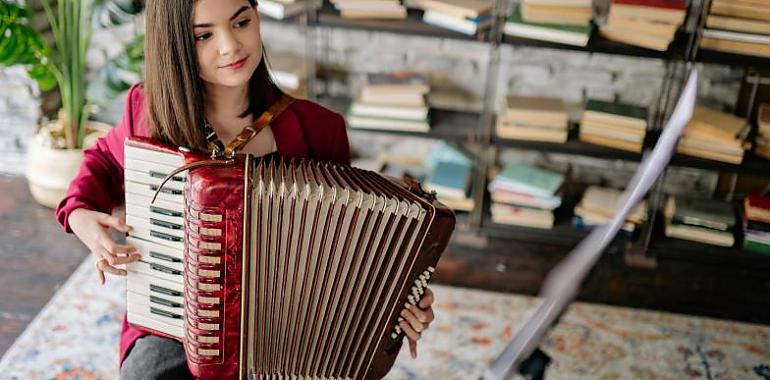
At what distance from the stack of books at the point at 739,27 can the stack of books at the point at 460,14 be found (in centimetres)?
66

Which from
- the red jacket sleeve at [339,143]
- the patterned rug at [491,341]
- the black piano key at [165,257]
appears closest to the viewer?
the black piano key at [165,257]

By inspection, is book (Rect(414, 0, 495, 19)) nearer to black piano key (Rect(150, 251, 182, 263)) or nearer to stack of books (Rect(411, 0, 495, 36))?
stack of books (Rect(411, 0, 495, 36))

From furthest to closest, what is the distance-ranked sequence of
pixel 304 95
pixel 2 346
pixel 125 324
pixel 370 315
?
pixel 304 95, pixel 2 346, pixel 125 324, pixel 370 315

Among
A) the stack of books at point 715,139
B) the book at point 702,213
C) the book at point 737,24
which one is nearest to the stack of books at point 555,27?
the book at point 737,24

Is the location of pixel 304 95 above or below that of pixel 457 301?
above

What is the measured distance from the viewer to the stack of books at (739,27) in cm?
239

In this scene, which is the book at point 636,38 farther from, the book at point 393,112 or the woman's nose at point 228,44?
the woman's nose at point 228,44

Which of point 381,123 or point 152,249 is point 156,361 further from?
point 381,123

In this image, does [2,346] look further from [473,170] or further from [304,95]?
[473,170]

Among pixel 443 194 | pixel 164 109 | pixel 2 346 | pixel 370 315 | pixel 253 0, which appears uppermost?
pixel 253 0

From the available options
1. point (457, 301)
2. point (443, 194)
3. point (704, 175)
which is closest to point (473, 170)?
point (443, 194)

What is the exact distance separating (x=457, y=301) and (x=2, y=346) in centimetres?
130

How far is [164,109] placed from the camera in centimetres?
148

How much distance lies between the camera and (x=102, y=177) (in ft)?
5.43
